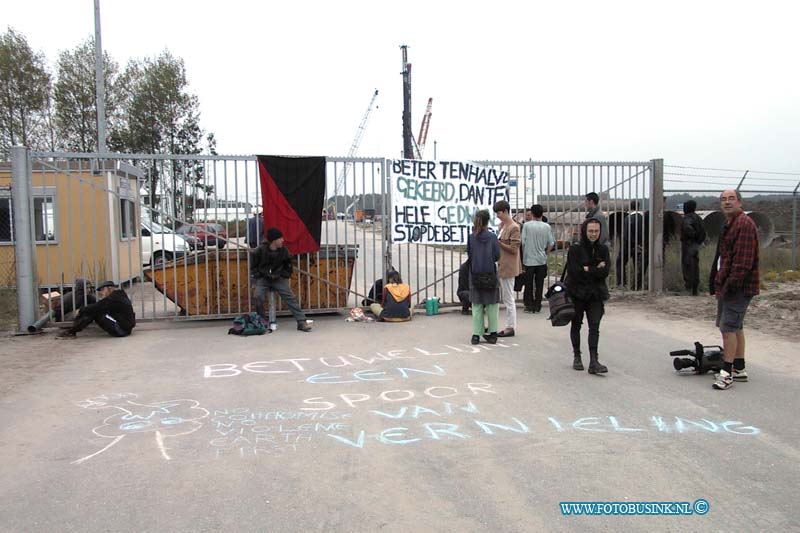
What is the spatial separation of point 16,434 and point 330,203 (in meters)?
6.23

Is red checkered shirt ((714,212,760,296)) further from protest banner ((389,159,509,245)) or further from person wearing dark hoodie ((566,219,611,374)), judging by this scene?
protest banner ((389,159,509,245))

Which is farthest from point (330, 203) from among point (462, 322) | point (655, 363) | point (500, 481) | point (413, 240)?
point (500, 481)

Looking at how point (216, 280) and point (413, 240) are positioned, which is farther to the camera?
point (413, 240)

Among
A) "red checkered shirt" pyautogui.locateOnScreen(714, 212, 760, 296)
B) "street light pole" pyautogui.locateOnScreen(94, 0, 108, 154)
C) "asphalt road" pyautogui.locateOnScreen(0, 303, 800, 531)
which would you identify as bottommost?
"asphalt road" pyautogui.locateOnScreen(0, 303, 800, 531)

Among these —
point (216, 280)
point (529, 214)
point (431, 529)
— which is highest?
point (529, 214)

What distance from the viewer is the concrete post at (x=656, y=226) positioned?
40.7ft

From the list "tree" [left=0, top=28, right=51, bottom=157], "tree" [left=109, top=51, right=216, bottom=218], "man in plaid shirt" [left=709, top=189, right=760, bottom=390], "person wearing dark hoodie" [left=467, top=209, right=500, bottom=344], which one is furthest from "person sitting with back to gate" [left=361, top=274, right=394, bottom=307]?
"tree" [left=0, top=28, right=51, bottom=157]

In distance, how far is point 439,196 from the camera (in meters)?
11.2

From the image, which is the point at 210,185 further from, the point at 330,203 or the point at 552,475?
the point at 552,475

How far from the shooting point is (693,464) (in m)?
4.36

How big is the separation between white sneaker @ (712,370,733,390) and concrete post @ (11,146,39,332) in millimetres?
9325

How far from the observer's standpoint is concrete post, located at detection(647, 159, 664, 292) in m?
12.4

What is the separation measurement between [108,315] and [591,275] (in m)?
6.89

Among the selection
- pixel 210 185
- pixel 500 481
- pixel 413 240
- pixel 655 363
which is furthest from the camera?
pixel 413 240
